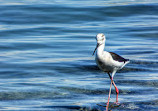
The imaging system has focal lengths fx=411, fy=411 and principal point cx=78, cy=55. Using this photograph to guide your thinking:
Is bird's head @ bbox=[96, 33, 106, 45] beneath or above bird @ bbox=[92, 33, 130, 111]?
above

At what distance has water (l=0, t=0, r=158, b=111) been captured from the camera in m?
7.70

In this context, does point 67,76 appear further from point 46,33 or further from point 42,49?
point 46,33

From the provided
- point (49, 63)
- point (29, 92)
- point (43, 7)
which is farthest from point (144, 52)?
point (43, 7)

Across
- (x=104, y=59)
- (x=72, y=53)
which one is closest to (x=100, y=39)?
(x=104, y=59)

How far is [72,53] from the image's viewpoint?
42.4 ft

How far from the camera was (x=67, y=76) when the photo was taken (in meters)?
9.96

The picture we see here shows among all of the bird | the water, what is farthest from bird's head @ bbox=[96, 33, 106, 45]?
the water

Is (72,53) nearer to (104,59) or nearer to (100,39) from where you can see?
(104,59)

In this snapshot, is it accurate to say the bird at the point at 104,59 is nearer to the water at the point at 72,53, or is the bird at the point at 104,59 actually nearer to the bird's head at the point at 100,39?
the bird's head at the point at 100,39

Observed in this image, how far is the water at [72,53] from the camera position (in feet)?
25.3

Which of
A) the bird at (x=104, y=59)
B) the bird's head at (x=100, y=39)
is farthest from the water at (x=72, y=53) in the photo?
the bird's head at (x=100, y=39)

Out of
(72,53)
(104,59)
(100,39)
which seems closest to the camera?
(100,39)

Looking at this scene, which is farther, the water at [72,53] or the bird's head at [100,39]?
the water at [72,53]

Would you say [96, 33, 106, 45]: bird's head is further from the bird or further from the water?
the water
